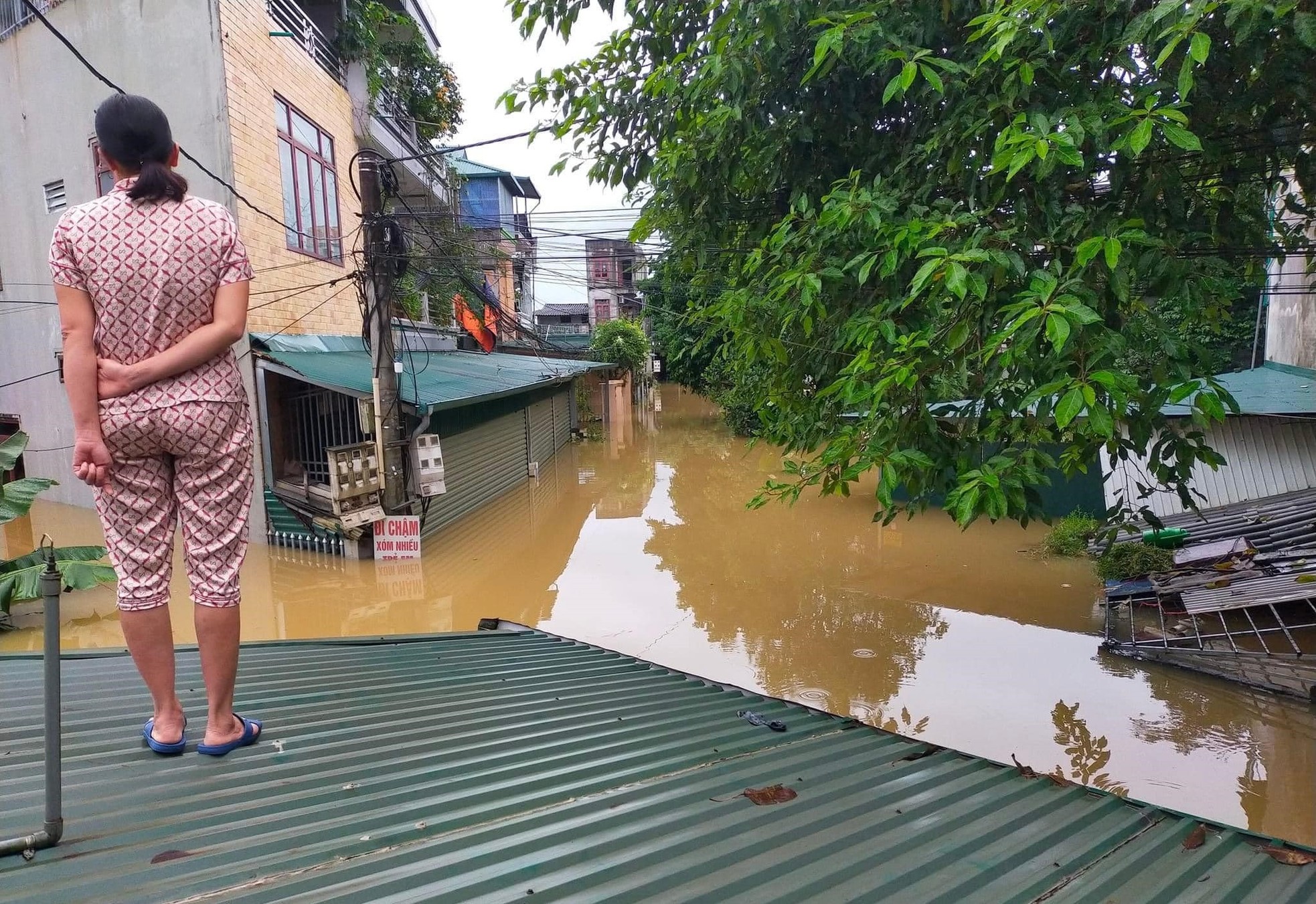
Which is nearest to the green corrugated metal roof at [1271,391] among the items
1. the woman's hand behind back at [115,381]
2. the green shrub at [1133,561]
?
the green shrub at [1133,561]

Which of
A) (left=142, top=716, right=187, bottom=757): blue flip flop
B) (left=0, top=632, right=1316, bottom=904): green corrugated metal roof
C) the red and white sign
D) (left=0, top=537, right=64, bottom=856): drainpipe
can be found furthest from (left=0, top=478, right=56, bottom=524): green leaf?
(left=0, top=537, right=64, bottom=856): drainpipe

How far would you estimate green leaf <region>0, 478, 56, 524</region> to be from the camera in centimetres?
665

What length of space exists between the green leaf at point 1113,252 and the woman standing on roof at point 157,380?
248 cm

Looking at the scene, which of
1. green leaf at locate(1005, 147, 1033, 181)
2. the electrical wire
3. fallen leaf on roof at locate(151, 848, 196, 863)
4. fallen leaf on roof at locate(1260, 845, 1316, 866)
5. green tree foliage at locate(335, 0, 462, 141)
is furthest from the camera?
green tree foliage at locate(335, 0, 462, 141)

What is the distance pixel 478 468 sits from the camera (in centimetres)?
1305

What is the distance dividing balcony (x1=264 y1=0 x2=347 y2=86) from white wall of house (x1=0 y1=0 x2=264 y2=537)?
1.52m

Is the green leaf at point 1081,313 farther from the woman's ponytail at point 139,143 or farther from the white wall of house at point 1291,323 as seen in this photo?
the white wall of house at point 1291,323

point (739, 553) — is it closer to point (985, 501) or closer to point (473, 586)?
point (473, 586)

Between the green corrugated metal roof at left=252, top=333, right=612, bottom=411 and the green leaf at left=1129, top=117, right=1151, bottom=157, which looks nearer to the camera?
the green leaf at left=1129, top=117, right=1151, bottom=157

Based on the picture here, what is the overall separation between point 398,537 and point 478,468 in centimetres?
424

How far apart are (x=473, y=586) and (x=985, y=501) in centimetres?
751

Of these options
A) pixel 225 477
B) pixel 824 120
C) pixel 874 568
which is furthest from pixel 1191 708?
pixel 225 477

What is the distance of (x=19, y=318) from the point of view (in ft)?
38.6

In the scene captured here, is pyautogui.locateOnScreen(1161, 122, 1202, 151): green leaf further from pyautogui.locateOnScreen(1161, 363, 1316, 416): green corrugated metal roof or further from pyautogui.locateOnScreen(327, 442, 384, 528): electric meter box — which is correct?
pyautogui.locateOnScreen(327, 442, 384, 528): electric meter box
